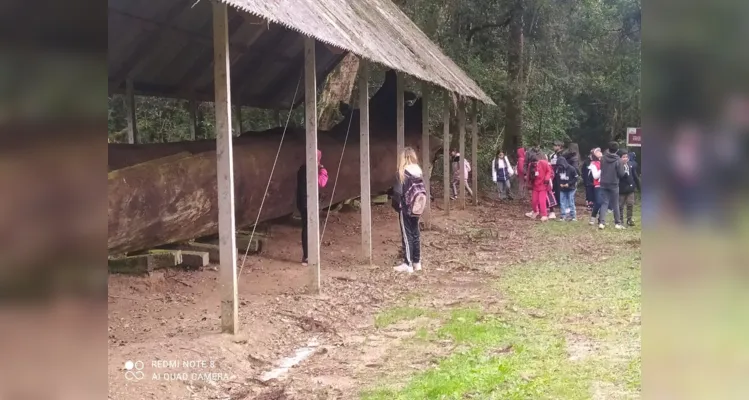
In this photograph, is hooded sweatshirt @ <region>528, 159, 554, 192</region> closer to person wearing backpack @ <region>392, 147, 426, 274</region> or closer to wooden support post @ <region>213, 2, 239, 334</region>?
person wearing backpack @ <region>392, 147, 426, 274</region>

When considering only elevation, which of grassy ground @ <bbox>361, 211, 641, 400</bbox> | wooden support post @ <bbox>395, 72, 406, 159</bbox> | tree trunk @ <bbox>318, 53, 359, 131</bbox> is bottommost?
grassy ground @ <bbox>361, 211, 641, 400</bbox>

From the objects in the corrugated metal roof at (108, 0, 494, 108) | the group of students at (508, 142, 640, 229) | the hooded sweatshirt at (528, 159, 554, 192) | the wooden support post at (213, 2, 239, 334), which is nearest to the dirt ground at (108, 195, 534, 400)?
the wooden support post at (213, 2, 239, 334)

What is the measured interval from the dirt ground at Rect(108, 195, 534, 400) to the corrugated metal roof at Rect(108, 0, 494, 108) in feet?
9.22

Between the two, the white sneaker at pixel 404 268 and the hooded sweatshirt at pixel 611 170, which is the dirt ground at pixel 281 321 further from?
the hooded sweatshirt at pixel 611 170

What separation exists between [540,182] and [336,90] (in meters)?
5.75

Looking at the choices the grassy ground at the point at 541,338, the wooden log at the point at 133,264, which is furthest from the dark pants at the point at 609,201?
the wooden log at the point at 133,264

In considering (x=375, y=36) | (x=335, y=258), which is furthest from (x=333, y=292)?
(x=375, y=36)

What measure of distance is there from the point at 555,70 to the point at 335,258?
15.3 meters

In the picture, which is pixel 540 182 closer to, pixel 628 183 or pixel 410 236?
pixel 628 183

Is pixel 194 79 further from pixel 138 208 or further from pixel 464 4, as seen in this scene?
pixel 464 4

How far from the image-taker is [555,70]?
2261 centimetres

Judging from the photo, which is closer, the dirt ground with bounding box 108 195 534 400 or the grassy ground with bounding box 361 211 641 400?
the grassy ground with bounding box 361 211 641 400

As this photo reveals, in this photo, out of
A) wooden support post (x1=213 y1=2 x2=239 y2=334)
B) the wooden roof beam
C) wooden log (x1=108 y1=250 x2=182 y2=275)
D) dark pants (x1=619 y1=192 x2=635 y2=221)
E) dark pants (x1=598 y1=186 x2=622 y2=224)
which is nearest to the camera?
wooden support post (x1=213 y1=2 x2=239 y2=334)

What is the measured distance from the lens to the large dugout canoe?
6938 mm
